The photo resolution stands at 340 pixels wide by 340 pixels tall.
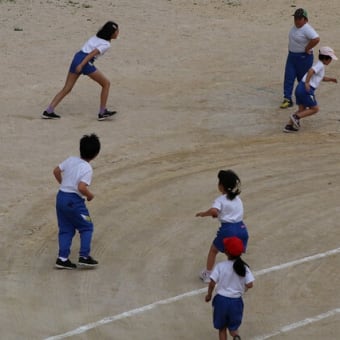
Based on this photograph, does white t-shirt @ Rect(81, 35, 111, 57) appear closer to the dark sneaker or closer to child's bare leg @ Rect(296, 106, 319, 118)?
child's bare leg @ Rect(296, 106, 319, 118)

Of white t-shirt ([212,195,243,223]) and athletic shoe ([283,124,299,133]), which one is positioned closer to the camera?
white t-shirt ([212,195,243,223])

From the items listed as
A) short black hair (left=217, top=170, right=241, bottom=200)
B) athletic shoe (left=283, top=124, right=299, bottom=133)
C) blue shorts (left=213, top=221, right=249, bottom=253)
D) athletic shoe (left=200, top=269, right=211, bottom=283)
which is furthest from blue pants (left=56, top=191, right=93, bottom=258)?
athletic shoe (left=283, top=124, right=299, bottom=133)

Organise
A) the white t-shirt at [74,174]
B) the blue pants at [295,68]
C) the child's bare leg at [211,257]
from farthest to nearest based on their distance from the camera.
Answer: the blue pants at [295,68] < the white t-shirt at [74,174] < the child's bare leg at [211,257]

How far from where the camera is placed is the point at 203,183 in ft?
46.1

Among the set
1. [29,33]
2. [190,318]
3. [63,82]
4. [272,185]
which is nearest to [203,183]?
[272,185]

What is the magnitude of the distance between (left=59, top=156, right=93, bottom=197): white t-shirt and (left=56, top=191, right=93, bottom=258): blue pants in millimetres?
81

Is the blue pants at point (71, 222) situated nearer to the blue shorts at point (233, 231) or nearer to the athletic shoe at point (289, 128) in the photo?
the blue shorts at point (233, 231)

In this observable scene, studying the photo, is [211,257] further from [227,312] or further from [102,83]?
[102,83]

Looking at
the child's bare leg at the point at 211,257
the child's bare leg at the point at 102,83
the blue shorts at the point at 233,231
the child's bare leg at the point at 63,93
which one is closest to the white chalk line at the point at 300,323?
the blue shorts at the point at 233,231

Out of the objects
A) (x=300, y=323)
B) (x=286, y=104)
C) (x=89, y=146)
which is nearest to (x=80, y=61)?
(x=286, y=104)

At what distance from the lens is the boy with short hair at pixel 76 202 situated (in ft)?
36.6

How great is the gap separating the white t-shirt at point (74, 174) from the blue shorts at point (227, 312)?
2.31 m

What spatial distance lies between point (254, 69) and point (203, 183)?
5.94m

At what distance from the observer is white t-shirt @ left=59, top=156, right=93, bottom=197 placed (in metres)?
11.1
